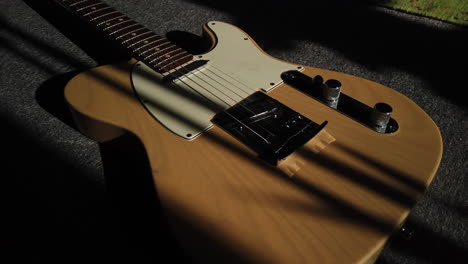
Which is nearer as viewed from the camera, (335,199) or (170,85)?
(335,199)

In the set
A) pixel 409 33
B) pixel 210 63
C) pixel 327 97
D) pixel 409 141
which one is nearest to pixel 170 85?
pixel 210 63

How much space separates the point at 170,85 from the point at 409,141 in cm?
45

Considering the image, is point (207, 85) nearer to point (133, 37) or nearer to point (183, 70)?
point (183, 70)

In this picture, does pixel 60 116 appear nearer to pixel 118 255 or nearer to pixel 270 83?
pixel 118 255

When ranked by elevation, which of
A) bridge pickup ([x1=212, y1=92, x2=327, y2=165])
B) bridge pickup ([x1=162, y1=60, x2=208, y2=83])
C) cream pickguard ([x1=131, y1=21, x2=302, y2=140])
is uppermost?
bridge pickup ([x1=162, y1=60, x2=208, y2=83])

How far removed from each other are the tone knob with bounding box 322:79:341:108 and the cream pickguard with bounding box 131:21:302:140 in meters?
0.10

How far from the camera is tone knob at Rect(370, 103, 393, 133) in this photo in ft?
1.90

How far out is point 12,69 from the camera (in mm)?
999

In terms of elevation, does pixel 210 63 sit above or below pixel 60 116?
above

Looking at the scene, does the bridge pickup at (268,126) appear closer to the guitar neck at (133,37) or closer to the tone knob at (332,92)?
the tone knob at (332,92)

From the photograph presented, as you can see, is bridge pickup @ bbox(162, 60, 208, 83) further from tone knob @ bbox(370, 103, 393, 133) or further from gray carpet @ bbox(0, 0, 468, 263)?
tone knob @ bbox(370, 103, 393, 133)

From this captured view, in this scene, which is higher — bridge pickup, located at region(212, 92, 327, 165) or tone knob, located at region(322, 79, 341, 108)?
tone knob, located at region(322, 79, 341, 108)

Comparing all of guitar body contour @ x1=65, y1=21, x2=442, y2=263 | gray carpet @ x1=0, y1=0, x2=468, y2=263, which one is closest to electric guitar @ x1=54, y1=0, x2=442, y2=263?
guitar body contour @ x1=65, y1=21, x2=442, y2=263

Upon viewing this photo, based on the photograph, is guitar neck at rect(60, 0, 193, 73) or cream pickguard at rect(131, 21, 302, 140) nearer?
cream pickguard at rect(131, 21, 302, 140)
